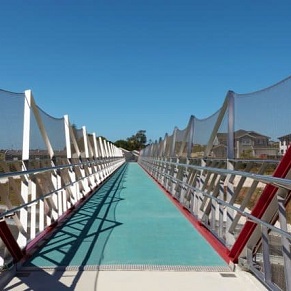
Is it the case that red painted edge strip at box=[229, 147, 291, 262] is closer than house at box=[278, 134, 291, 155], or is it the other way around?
red painted edge strip at box=[229, 147, 291, 262]

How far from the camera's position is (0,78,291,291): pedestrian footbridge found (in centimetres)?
342

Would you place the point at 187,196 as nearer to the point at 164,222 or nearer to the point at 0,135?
the point at 164,222

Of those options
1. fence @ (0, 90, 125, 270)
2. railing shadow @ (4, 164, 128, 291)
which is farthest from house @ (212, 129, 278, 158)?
fence @ (0, 90, 125, 270)

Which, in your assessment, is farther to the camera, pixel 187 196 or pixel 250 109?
pixel 187 196

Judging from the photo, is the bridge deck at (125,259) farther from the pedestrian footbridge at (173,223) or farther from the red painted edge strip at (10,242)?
the red painted edge strip at (10,242)

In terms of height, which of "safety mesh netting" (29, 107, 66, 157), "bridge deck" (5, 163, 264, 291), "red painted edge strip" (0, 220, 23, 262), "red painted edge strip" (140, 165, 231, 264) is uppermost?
"safety mesh netting" (29, 107, 66, 157)

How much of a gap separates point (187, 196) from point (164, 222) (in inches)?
48.0

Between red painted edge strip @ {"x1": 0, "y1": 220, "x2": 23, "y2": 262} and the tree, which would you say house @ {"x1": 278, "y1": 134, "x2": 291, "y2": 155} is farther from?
the tree

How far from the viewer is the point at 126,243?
5016mm

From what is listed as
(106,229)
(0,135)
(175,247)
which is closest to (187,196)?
(106,229)

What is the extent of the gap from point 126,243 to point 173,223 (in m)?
1.70

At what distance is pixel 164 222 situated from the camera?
664 centimetres

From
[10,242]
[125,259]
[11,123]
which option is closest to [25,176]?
[11,123]

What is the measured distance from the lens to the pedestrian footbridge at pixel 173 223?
3.42 metres
